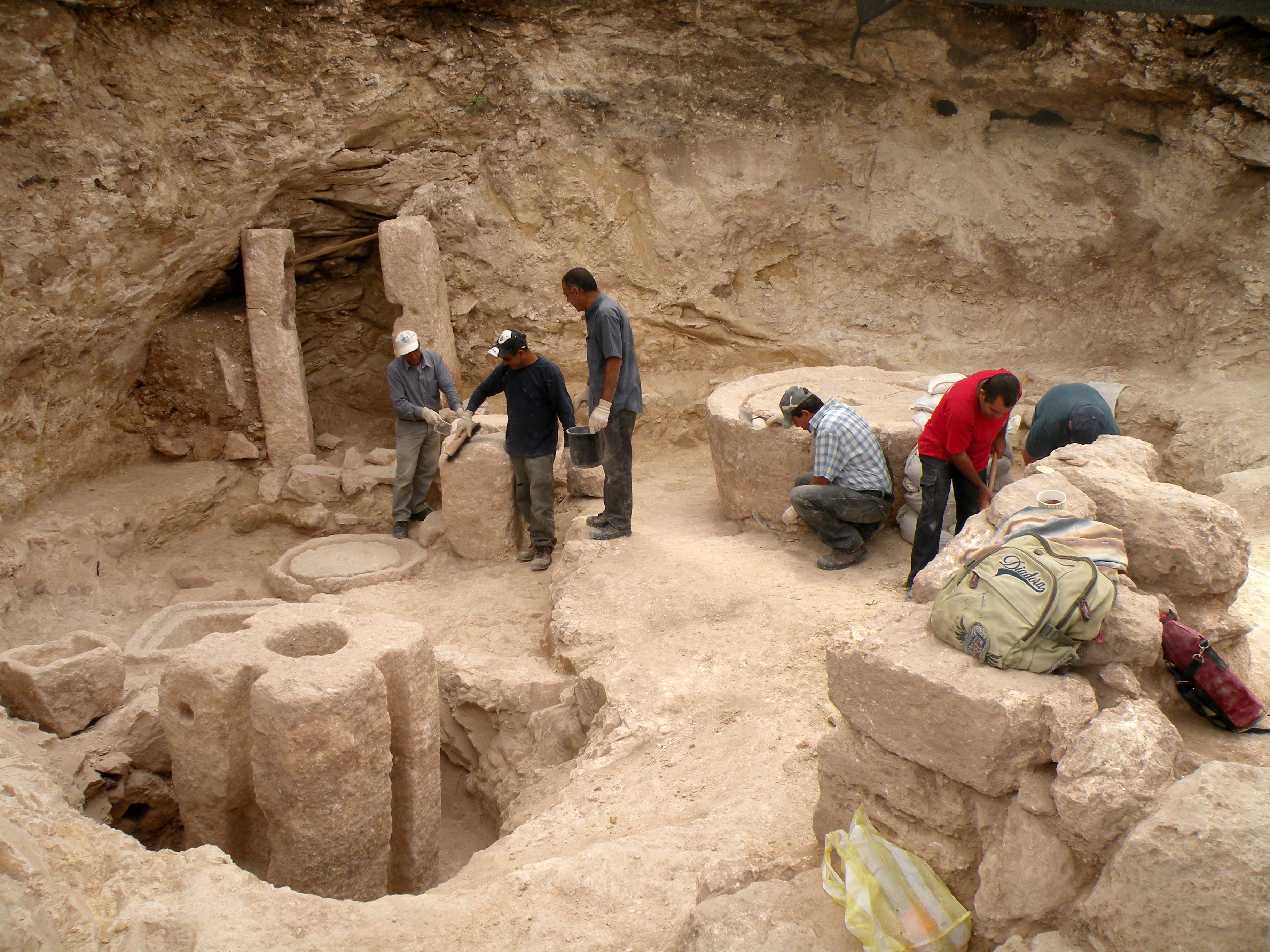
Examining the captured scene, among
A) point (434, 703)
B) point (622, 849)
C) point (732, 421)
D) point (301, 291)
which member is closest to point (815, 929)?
point (622, 849)

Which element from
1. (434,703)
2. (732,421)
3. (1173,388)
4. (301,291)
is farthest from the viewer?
(301,291)

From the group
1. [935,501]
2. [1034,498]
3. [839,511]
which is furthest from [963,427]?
[1034,498]

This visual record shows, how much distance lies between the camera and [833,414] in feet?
18.2

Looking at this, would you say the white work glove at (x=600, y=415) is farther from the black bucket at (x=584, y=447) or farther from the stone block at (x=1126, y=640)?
the stone block at (x=1126, y=640)

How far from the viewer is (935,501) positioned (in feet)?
16.6

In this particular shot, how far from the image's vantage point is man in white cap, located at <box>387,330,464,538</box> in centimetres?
704

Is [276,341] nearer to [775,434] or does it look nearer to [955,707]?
[775,434]

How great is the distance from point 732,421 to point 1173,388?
4.37 metres

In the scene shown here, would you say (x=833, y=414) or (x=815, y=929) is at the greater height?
(x=833, y=414)

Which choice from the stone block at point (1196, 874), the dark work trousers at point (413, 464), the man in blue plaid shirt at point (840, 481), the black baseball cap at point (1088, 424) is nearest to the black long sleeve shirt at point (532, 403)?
the dark work trousers at point (413, 464)

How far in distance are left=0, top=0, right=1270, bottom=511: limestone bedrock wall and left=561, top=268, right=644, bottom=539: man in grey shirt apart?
11.2 feet

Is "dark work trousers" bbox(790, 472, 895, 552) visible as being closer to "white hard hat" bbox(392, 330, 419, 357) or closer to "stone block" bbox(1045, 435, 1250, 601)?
"stone block" bbox(1045, 435, 1250, 601)

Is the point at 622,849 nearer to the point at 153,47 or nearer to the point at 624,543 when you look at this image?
the point at 624,543

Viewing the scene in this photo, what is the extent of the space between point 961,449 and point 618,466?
2.08 meters
